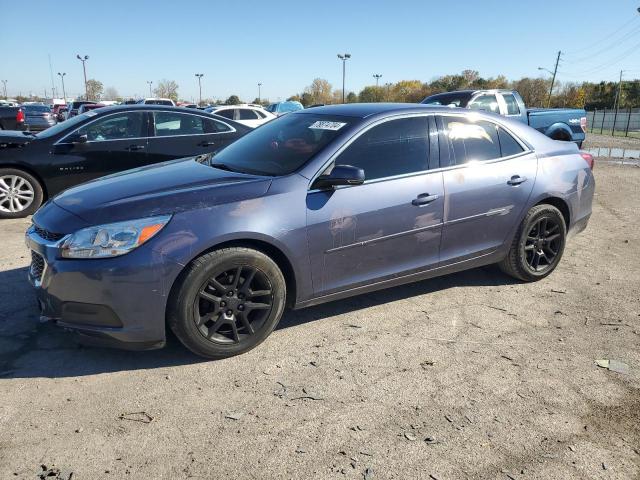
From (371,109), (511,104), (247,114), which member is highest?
(511,104)

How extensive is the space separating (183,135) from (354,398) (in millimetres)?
5674

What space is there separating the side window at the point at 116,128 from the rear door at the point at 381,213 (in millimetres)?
4629

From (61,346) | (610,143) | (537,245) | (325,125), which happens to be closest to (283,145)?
(325,125)

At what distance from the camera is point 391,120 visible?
3986 mm

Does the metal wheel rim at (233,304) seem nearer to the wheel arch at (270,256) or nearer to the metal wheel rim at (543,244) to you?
the wheel arch at (270,256)

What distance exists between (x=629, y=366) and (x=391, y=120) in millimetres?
2399

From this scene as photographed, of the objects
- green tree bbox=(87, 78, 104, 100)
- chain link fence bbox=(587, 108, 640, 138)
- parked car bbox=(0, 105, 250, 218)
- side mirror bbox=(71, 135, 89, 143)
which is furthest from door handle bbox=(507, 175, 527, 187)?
green tree bbox=(87, 78, 104, 100)

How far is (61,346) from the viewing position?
352 cm

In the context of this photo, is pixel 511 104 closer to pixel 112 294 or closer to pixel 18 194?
pixel 18 194

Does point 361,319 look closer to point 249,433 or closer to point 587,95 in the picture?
point 249,433

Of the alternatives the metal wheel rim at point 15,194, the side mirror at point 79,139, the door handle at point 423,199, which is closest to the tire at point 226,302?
the door handle at point 423,199

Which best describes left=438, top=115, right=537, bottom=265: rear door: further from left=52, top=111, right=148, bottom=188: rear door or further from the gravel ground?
the gravel ground

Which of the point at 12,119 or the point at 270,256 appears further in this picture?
the point at 12,119

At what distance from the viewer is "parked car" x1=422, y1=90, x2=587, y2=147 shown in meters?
11.8
